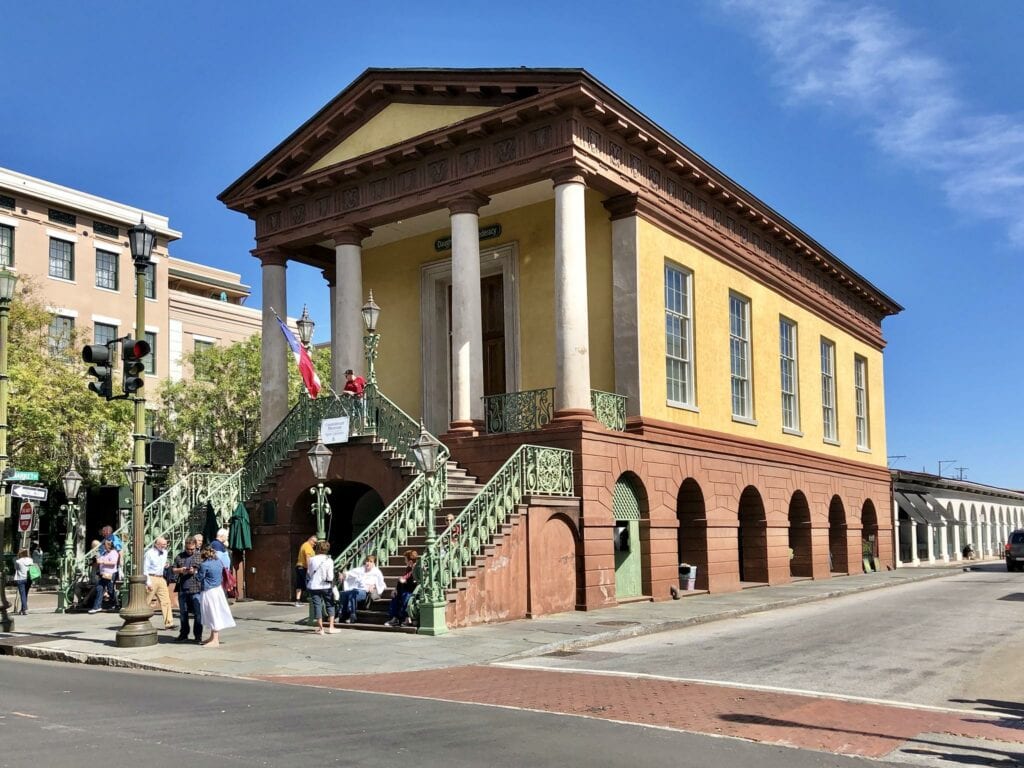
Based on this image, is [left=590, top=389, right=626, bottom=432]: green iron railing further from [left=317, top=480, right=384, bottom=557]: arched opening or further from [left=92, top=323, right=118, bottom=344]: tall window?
[left=92, top=323, right=118, bottom=344]: tall window

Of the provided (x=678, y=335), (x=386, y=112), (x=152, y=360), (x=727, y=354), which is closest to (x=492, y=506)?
(x=678, y=335)

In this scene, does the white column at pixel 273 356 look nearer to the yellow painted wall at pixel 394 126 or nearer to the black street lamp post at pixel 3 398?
the yellow painted wall at pixel 394 126

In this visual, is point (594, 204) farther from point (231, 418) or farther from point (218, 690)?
point (231, 418)

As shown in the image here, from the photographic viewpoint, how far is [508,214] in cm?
2497

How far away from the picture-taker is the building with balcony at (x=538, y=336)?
20359 millimetres

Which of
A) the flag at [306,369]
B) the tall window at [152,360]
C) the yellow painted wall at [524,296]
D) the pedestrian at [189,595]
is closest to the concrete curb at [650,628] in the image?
the pedestrian at [189,595]

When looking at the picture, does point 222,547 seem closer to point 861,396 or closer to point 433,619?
point 433,619

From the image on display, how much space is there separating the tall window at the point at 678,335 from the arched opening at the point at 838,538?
12.0 metres

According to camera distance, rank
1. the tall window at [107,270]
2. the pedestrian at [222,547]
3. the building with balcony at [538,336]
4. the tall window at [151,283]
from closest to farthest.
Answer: the pedestrian at [222,547] < the building with balcony at [538,336] < the tall window at [107,270] < the tall window at [151,283]

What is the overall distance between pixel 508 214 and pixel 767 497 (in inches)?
412

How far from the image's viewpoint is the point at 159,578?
61.5ft

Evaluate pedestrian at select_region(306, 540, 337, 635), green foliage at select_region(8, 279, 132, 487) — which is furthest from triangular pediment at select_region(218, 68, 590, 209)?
green foliage at select_region(8, 279, 132, 487)

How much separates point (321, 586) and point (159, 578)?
147 inches

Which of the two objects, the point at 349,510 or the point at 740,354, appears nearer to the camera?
the point at 349,510
